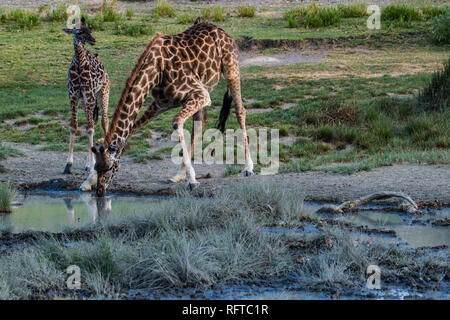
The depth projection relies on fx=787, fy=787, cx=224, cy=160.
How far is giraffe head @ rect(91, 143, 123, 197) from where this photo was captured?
341 inches

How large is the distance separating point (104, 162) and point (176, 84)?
149 cm

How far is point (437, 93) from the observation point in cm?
1352

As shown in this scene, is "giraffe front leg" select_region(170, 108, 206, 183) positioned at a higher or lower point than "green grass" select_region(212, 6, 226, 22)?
lower

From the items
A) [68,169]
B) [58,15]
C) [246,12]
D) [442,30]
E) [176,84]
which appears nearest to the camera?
[176,84]

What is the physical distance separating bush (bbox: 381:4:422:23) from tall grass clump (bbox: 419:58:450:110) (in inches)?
345

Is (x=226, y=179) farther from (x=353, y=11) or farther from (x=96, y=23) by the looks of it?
(x=353, y=11)

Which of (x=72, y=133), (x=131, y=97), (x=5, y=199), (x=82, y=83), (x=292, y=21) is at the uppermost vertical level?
(x=131, y=97)

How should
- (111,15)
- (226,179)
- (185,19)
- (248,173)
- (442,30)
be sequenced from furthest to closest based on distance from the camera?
(111,15) → (185,19) → (442,30) → (248,173) → (226,179)

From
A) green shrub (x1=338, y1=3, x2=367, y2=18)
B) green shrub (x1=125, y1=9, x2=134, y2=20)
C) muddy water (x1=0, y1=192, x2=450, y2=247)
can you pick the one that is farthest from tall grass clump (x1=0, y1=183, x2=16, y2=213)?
green shrub (x1=338, y1=3, x2=367, y2=18)

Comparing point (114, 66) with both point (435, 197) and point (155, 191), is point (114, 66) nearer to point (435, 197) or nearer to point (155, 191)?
point (155, 191)

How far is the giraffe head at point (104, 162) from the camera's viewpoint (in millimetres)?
8672

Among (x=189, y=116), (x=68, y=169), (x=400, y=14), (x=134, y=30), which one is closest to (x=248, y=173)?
(x=189, y=116)

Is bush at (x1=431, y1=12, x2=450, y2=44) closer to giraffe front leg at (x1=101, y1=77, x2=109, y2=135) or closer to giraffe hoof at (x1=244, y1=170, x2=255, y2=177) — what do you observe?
giraffe front leg at (x1=101, y1=77, x2=109, y2=135)

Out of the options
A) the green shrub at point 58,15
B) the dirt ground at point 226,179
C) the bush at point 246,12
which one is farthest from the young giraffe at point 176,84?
the bush at point 246,12
